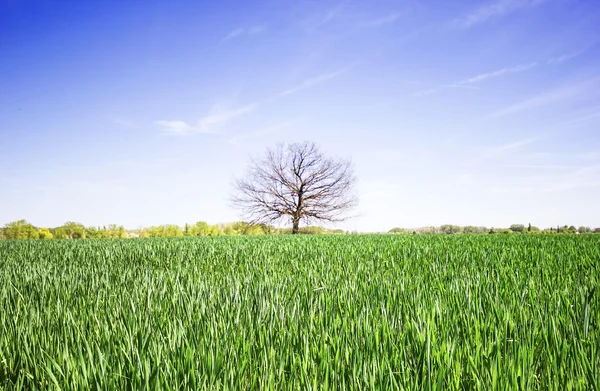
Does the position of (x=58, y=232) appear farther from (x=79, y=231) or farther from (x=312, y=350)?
(x=312, y=350)

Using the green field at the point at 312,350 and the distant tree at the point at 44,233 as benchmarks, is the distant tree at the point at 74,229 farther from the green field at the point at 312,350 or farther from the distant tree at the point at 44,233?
the green field at the point at 312,350

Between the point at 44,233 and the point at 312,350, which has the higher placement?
the point at 312,350

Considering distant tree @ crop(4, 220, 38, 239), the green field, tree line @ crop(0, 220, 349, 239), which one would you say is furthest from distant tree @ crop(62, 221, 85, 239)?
the green field

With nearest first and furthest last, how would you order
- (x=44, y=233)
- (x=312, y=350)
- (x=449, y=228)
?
(x=312, y=350), (x=44, y=233), (x=449, y=228)

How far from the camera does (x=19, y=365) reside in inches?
58.8

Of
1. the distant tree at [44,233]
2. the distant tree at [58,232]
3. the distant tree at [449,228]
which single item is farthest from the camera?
the distant tree at [449,228]

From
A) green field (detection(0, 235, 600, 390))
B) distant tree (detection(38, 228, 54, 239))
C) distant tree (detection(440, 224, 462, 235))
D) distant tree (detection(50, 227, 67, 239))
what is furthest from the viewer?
distant tree (detection(440, 224, 462, 235))

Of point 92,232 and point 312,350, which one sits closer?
point 312,350

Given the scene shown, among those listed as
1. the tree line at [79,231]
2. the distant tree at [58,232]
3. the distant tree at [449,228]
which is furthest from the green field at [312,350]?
the distant tree at [449,228]

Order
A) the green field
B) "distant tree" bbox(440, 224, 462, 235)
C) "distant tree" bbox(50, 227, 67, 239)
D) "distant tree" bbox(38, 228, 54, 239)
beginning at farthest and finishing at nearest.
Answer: "distant tree" bbox(440, 224, 462, 235), "distant tree" bbox(50, 227, 67, 239), "distant tree" bbox(38, 228, 54, 239), the green field

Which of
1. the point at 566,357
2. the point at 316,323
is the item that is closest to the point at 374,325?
the point at 316,323

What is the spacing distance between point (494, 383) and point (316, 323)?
0.84m

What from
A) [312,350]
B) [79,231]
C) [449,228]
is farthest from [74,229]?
[449,228]

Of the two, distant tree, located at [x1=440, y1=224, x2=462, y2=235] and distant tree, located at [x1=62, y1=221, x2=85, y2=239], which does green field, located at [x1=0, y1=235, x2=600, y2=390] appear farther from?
distant tree, located at [x1=440, y1=224, x2=462, y2=235]
